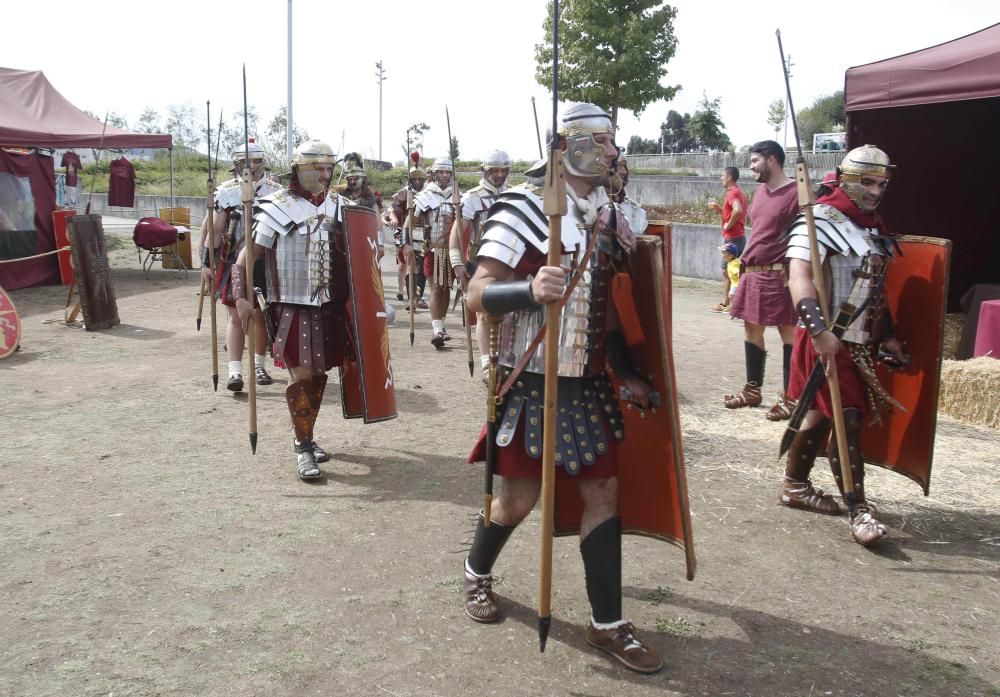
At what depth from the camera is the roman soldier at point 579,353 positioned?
2750mm

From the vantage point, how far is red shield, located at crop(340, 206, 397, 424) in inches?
178

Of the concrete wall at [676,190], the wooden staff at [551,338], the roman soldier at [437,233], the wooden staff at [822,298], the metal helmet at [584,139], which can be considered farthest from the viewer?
the concrete wall at [676,190]

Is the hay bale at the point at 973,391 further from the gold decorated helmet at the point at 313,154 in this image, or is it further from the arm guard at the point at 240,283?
the arm guard at the point at 240,283

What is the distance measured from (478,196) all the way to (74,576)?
4826 millimetres

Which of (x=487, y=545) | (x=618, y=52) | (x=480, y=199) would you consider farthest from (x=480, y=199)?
(x=618, y=52)

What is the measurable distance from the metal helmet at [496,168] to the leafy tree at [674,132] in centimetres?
5391

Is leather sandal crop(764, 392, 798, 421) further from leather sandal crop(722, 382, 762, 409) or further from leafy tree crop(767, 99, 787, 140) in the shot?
leafy tree crop(767, 99, 787, 140)

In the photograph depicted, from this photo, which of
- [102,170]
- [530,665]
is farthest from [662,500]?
[102,170]

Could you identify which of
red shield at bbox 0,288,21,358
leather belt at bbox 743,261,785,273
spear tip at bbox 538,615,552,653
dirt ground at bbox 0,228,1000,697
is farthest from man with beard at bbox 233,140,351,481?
red shield at bbox 0,288,21,358

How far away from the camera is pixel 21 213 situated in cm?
1326

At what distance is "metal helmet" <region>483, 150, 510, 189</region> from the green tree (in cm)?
2092

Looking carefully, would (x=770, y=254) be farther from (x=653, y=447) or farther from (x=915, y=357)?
(x=653, y=447)

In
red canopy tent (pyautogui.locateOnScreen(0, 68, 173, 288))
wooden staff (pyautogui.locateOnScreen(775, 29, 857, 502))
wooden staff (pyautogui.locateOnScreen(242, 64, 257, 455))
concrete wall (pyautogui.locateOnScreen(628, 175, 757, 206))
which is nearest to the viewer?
wooden staff (pyautogui.locateOnScreen(775, 29, 857, 502))

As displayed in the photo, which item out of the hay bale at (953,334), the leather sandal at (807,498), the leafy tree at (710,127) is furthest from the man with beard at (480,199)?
the leafy tree at (710,127)
